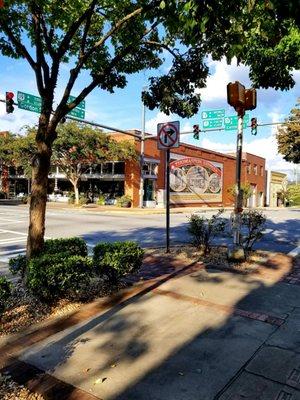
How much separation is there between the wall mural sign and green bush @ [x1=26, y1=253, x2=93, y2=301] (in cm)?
3446

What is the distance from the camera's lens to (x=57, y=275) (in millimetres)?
5309

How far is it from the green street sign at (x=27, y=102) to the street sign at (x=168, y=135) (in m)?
10.3

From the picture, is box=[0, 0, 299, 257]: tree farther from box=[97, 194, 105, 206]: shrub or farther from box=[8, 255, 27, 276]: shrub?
box=[97, 194, 105, 206]: shrub

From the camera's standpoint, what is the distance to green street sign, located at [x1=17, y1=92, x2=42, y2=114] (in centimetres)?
1834

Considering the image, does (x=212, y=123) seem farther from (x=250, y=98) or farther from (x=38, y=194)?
(x=38, y=194)

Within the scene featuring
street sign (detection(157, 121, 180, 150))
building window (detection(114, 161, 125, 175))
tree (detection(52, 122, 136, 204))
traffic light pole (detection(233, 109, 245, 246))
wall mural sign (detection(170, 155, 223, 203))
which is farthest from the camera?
wall mural sign (detection(170, 155, 223, 203))

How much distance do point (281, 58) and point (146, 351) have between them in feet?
15.2

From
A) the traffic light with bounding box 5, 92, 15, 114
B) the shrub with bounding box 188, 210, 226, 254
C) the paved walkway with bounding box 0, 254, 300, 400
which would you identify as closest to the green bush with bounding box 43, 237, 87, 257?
the paved walkway with bounding box 0, 254, 300, 400

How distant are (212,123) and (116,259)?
2030 cm

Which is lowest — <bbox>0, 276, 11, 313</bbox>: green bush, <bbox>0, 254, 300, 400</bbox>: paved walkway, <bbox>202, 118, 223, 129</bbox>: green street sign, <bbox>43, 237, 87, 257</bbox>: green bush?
<bbox>0, 254, 300, 400</bbox>: paved walkway

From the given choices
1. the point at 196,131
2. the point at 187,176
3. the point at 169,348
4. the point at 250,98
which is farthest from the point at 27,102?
the point at 187,176

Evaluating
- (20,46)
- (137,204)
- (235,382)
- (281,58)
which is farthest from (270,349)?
(137,204)

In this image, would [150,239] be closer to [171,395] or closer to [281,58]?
[281,58]

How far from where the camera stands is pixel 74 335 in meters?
4.73
